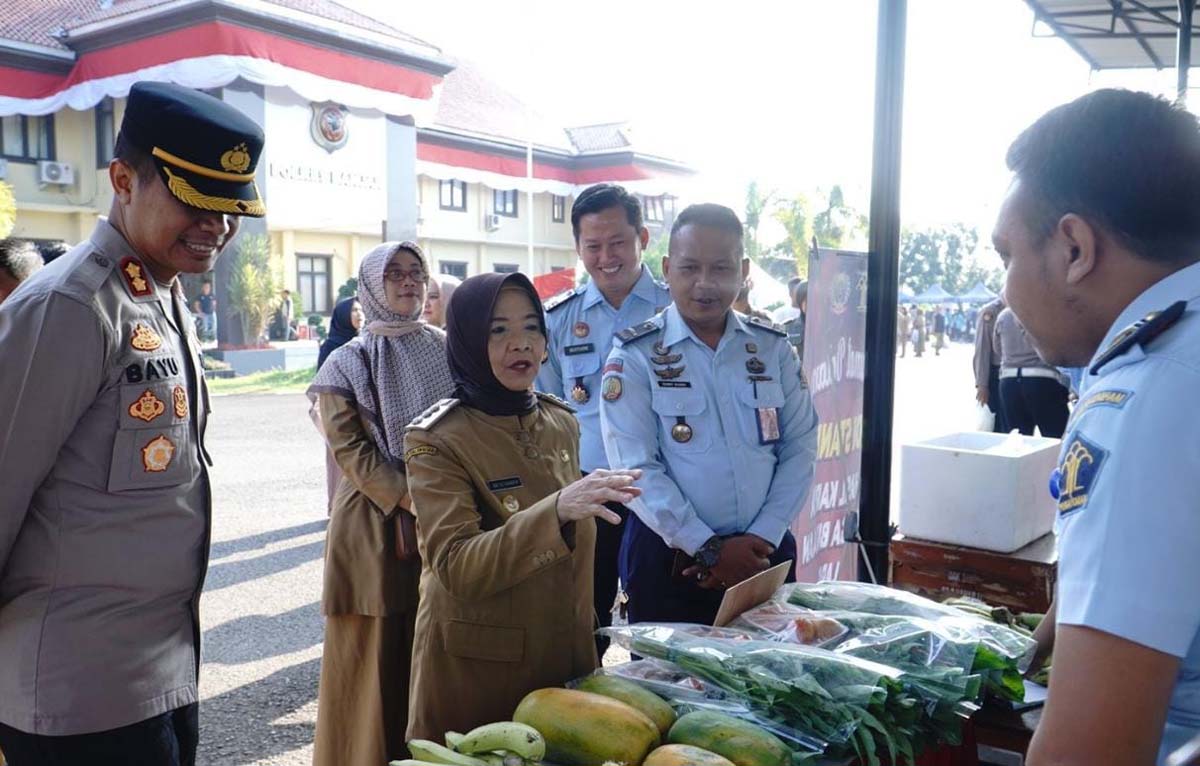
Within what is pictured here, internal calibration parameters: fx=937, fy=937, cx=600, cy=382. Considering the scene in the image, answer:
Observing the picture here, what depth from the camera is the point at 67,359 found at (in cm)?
176

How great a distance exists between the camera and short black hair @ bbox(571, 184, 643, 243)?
3.85 metres

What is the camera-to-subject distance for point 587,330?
13.0ft

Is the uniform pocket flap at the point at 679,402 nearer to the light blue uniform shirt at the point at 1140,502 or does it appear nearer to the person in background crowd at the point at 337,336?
the light blue uniform shirt at the point at 1140,502

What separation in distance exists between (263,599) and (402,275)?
9.11 feet

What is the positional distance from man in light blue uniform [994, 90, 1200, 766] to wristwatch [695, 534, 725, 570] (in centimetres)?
166

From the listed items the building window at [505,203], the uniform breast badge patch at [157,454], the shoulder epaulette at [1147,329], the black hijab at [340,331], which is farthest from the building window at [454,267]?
the shoulder epaulette at [1147,329]

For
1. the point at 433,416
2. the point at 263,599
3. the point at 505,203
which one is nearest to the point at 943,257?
the point at 505,203

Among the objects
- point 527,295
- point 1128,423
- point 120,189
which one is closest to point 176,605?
point 120,189

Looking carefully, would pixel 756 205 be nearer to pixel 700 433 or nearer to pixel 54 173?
pixel 54 173

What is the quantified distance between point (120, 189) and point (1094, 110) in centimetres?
183

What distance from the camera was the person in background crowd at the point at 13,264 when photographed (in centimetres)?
350

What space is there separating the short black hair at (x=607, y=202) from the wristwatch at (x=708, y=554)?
1530 millimetres

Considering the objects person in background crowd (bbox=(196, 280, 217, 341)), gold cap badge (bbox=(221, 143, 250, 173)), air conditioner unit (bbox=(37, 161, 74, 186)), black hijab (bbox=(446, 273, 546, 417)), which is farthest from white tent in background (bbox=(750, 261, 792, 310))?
air conditioner unit (bbox=(37, 161, 74, 186))

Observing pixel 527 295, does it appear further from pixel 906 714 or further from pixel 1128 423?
pixel 1128 423
